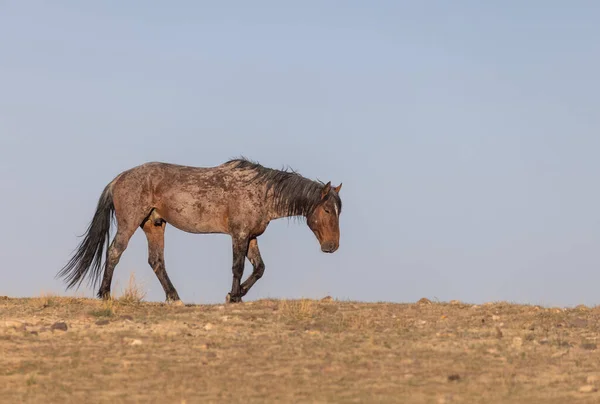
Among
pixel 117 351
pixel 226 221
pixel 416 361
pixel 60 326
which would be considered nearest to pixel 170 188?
pixel 226 221

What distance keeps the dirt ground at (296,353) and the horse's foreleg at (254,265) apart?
171cm

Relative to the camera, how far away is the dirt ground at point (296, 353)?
9297mm

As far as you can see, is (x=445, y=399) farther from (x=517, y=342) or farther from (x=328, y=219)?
(x=328, y=219)

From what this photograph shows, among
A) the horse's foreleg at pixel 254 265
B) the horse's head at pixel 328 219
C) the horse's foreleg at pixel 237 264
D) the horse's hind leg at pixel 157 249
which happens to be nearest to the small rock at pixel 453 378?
the horse's head at pixel 328 219

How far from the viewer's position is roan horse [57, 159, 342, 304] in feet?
57.5

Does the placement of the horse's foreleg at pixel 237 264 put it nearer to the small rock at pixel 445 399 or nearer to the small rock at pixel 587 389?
the small rock at pixel 445 399

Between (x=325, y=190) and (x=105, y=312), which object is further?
(x=325, y=190)

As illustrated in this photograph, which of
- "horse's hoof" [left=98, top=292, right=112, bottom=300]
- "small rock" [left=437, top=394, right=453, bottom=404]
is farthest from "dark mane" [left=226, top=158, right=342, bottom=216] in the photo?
"small rock" [left=437, top=394, right=453, bottom=404]

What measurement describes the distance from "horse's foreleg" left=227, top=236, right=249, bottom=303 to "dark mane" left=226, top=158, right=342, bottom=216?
0.99 metres

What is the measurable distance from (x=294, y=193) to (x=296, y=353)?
6.62 meters

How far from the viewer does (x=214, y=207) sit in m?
17.6

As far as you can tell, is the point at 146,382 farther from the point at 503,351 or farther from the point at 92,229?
the point at 92,229

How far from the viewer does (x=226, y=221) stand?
17.7m

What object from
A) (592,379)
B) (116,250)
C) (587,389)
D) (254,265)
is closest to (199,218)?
(254,265)
